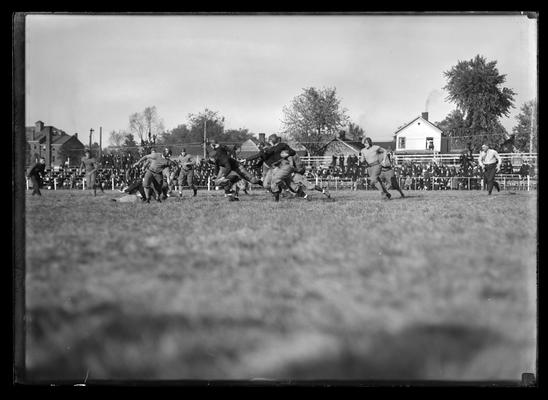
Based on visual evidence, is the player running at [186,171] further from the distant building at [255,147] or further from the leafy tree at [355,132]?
the leafy tree at [355,132]

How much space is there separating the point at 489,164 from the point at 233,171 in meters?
6.08

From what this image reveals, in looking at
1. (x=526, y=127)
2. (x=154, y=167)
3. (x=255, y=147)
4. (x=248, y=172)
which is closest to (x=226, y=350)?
(x=526, y=127)

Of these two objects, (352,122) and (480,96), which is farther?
(352,122)

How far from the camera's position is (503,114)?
761 centimetres

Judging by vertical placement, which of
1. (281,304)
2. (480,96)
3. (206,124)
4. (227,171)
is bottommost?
(281,304)

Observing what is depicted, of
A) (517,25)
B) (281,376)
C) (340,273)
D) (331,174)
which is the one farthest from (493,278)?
(331,174)

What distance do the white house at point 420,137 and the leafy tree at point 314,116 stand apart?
3.10 feet

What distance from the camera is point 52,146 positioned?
751 cm

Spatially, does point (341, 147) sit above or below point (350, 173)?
above

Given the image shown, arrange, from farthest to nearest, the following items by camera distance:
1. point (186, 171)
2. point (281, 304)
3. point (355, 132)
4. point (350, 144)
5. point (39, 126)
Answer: point (186, 171) < point (350, 144) < point (355, 132) < point (39, 126) < point (281, 304)

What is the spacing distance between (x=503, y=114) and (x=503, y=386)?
145 inches

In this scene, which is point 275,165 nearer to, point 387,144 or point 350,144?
Result: point 350,144

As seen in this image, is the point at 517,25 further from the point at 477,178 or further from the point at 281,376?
the point at 281,376

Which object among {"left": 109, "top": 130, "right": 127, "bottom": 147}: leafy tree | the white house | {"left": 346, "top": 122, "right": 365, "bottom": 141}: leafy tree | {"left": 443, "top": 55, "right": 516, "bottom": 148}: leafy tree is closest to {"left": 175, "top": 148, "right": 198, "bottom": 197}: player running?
{"left": 109, "top": 130, "right": 127, "bottom": 147}: leafy tree
